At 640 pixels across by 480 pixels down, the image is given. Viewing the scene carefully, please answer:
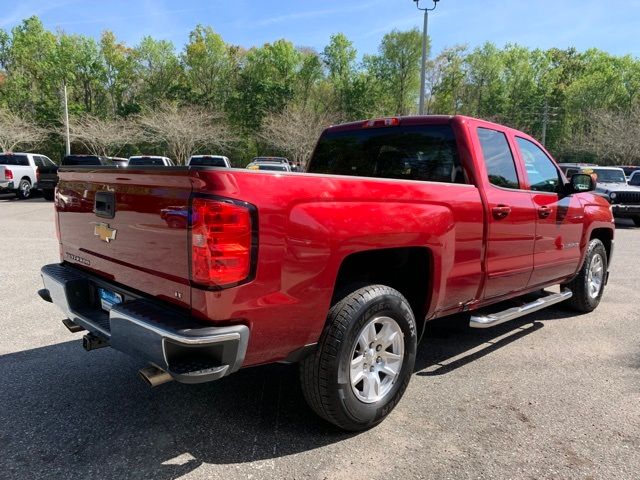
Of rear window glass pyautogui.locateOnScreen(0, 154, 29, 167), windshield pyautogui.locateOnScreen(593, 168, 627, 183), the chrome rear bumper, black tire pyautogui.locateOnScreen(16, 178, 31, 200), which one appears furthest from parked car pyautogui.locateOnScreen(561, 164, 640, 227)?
rear window glass pyautogui.locateOnScreen(0, 154, 29, 167)

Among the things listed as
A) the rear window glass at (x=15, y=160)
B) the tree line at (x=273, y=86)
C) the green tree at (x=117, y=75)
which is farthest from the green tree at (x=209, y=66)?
the rear window glass at (x=15, y=160)

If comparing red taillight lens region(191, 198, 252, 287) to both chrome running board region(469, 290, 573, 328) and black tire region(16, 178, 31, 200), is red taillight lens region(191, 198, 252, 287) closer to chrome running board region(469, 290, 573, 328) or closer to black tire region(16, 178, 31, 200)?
chrome running board region(469, 290, 573, 328)

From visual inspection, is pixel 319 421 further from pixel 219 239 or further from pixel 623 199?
pixel 623 199

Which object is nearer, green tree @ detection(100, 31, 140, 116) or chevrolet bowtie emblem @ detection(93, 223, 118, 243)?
chevrolet bowtie emblem @ detection(93, 223, 118, 243)

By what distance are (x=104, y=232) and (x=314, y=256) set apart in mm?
1372

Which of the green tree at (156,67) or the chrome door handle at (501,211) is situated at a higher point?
the green tree at (156,67)

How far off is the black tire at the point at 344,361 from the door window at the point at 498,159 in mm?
1571

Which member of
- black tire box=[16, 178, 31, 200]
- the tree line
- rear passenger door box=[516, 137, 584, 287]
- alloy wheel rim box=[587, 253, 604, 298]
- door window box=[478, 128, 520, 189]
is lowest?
black tire box=[16, 178, 31, 200]

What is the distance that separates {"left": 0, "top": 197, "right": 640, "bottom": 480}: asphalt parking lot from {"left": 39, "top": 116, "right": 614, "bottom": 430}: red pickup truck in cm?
32

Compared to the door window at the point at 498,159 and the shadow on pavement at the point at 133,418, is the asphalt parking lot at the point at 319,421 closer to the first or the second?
the shadow on pavement at the point at 133,418

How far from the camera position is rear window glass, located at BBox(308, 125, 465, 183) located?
393cm

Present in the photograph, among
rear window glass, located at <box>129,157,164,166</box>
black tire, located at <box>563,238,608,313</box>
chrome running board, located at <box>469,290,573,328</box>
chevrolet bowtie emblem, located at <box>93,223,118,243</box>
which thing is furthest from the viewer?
rear window glass, located at <box>129,157,164,166</box>

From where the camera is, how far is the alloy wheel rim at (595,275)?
5.70 m

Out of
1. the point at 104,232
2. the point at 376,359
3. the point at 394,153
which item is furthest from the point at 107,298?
the point at 394,153
